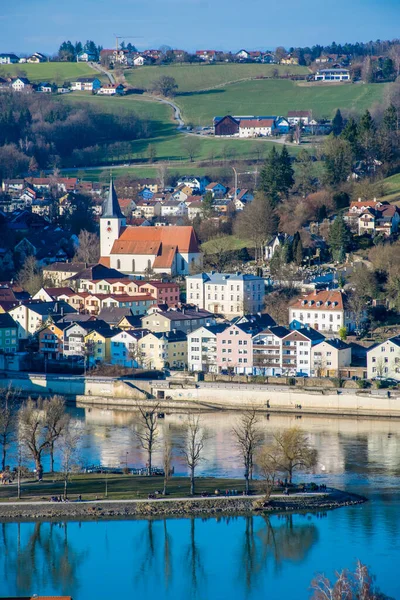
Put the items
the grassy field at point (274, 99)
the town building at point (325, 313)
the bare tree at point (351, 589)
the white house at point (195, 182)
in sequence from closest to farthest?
the bare tree at point (351, 589), the town building at point (325, 313), the white house at point (195, 182), the grassy field at point (274, 99)

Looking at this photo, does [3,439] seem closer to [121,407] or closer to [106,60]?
[121,407]

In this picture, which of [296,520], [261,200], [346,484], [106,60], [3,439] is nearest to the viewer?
[296,520]

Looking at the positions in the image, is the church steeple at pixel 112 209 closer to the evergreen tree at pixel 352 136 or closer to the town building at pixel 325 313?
the evergreen tree at pixel 352 136

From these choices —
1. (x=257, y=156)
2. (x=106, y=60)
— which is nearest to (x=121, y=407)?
(x=257, y=156)

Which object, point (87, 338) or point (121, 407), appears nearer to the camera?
point (121, 407)

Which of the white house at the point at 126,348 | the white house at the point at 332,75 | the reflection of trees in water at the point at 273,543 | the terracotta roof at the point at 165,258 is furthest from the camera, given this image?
the white house at the point at 332,75

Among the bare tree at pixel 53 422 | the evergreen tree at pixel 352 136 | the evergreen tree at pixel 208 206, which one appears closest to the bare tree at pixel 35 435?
the bare tree at pixel 53 422

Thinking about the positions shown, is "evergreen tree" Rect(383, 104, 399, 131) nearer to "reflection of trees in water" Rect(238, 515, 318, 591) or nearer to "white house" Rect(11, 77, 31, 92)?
"reflection of trees in water" Rect(238, 515, 318, 591)

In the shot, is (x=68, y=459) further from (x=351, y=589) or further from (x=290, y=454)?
(x=351, y=589)
